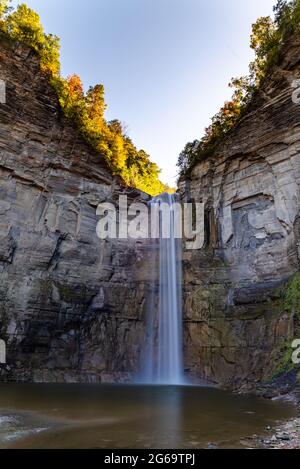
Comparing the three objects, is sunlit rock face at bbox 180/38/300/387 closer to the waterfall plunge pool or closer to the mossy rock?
the mossy rock

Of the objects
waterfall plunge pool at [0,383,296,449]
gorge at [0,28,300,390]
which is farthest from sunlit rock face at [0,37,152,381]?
waterfall plunge pool at [0,383,296,449]

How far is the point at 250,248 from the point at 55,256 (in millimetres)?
10629

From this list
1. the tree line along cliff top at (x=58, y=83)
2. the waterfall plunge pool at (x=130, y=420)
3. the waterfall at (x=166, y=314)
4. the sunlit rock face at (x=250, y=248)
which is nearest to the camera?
the waterfall plunge pool at (x=130, y=420)

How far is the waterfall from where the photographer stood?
2162cm

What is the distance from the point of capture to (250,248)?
20.4 m

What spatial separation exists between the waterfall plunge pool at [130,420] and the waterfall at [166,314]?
855cm

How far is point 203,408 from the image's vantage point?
35.7ft

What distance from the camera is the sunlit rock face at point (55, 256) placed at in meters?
19.8

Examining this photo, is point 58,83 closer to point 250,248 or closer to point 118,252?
point 118,252

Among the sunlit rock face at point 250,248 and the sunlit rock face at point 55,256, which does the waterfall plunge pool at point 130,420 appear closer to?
the sunlit rock face at point 250,248

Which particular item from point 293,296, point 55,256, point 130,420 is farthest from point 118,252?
point 130,420

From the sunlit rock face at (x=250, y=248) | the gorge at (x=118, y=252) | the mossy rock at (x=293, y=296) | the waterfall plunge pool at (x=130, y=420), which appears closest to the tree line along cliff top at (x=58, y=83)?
the gorge at (x=118, y=252)

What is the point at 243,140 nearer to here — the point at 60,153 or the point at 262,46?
the point at 262,46
